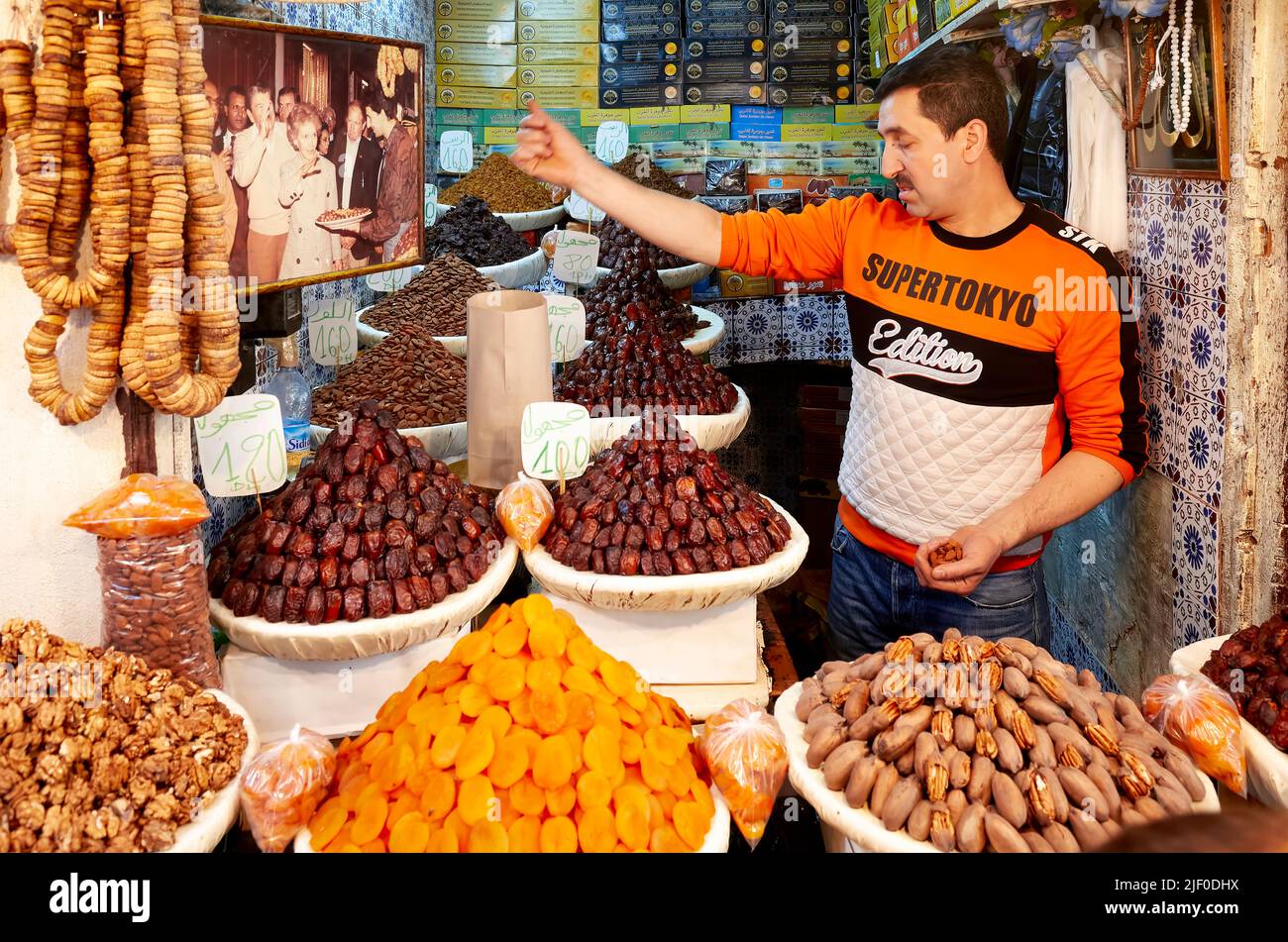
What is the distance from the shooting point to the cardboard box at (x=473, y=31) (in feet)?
15.7

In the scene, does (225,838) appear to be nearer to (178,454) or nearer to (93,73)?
(178,454)

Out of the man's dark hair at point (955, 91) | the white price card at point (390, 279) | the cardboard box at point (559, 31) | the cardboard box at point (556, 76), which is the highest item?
the cardboard box at point (559, 31)

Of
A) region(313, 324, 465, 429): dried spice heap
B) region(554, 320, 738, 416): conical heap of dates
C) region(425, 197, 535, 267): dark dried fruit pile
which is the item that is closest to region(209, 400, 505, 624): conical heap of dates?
region(313, 324, 465, 429): dried spice heap

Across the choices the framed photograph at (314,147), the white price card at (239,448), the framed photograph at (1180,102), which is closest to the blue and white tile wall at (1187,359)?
the framed photograph at (1180,102)

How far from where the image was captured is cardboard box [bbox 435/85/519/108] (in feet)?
15.9

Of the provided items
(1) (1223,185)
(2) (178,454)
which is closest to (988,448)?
(1) (1223,185)

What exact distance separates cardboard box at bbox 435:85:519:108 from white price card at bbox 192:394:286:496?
3.39m

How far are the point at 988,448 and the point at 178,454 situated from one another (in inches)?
58.6

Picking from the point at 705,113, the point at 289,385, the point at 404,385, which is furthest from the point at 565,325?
the point at 705,113

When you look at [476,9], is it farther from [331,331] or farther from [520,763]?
[520,763]

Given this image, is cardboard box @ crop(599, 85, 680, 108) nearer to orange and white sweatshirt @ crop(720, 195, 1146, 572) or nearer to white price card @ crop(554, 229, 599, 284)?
white price card @ crop(554, 229, 599, 284)

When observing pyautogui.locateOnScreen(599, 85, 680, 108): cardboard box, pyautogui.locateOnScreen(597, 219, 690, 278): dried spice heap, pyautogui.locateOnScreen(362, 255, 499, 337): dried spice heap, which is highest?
pyautogui.locateOnScreen(599, 85, 680, 108): cardboard box

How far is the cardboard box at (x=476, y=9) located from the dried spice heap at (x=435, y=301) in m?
1.77

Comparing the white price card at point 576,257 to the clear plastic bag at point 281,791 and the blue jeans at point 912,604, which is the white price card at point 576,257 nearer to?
the blue jeans at point 912,604
